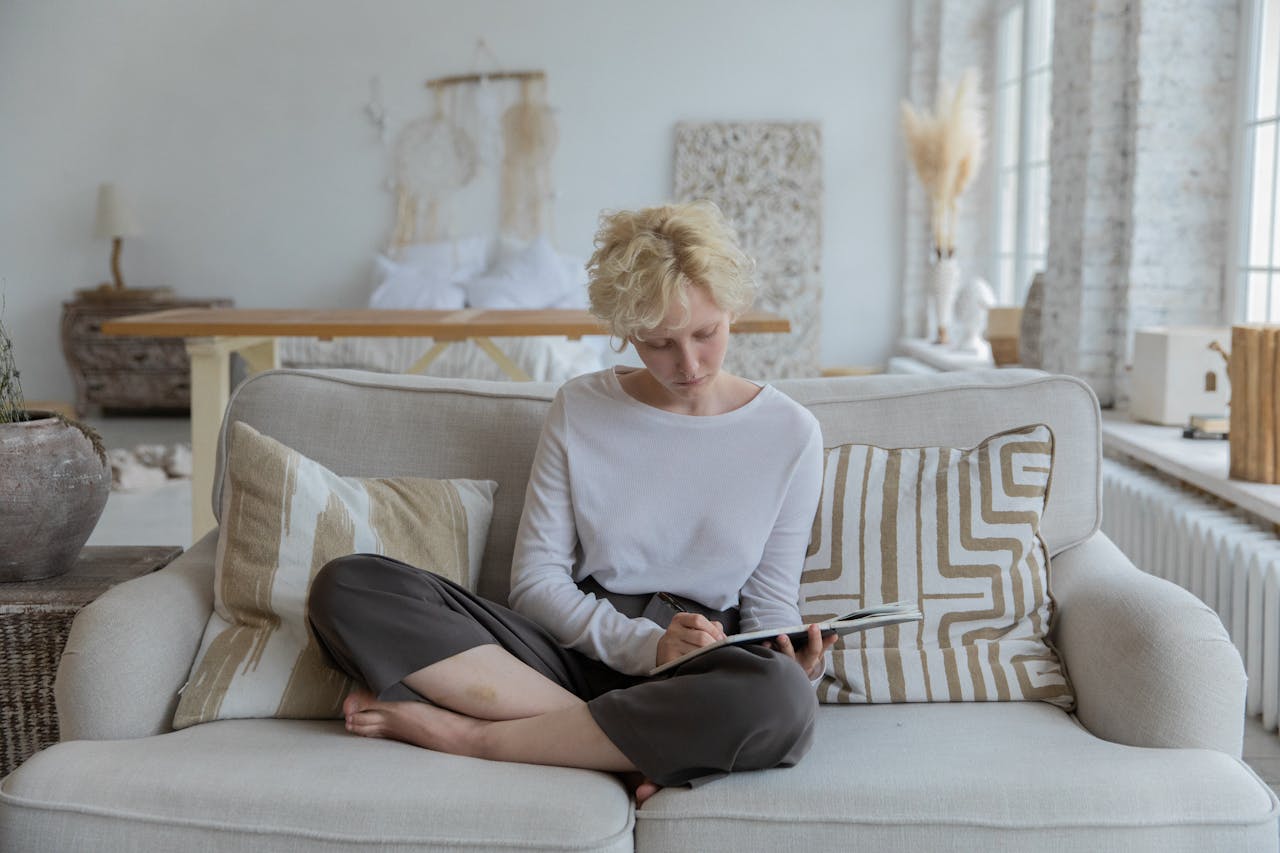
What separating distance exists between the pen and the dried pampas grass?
16.0 ft

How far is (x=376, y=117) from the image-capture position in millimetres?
7332

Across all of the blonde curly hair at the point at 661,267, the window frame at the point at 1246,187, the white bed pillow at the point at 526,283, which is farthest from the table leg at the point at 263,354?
the window frame at the point at 1246,187

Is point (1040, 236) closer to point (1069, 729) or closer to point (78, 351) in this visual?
point (1069, 729)

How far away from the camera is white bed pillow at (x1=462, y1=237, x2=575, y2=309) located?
6.72m

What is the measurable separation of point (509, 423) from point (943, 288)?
4897 mm

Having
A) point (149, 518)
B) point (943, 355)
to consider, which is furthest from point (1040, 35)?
point (149, 518)

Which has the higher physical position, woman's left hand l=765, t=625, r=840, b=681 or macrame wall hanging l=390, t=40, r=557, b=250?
macrame wall hanging l=390, t=40, r=557, b=250

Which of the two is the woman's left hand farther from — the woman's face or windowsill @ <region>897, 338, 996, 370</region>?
windowsill @ <region>897, 338, 996, 370</region>

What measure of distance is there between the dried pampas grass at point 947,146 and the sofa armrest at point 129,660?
519 centimetres

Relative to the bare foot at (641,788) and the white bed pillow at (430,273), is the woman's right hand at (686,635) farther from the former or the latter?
the white bed pillow at (430,273)

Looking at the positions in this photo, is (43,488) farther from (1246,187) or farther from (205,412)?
(1246,187)

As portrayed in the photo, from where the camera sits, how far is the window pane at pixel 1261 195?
11.7 ft

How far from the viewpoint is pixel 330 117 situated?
7359mm

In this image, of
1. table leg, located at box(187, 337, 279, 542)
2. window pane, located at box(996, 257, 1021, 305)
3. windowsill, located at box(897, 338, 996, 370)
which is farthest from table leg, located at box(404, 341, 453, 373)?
window pane, located at box(996, 257, 1021, 305)
